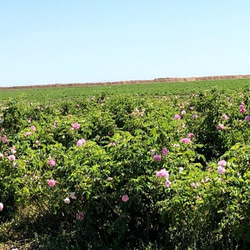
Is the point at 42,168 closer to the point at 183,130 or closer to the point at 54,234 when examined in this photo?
the point at 54,234

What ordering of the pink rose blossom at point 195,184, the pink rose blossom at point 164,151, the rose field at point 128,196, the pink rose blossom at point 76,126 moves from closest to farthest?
the rose field at point 128,196
the pink rose blossom at point 195,184
the pink rose blossom at point 164,151
the pink rose blossom at point 76,126

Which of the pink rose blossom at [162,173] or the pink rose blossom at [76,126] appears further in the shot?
the pink rose blossom at [76,126]

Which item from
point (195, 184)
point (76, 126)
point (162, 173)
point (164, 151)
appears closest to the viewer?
point (162, 173)

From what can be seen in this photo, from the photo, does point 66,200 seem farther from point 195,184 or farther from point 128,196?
point 195,184

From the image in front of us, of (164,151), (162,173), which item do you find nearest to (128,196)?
(162,173)

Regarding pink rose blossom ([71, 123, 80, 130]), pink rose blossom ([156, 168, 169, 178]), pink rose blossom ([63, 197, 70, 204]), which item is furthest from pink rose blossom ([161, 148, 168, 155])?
pink rose blossom ([71, 123, 80, 130])

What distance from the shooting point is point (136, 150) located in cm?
365

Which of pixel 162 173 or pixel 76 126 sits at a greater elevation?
pixel 76 126

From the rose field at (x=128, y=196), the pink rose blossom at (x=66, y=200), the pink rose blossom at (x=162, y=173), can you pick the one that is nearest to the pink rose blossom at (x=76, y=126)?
the rose field at (x=128, y=196)

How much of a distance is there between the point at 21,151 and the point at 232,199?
2741 mm

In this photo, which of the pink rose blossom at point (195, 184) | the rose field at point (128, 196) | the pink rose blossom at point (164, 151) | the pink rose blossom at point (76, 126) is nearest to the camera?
the rose field at point (128, 196)

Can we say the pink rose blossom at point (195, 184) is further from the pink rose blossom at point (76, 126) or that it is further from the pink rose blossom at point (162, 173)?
the pink rose blossom at point (76, 126)

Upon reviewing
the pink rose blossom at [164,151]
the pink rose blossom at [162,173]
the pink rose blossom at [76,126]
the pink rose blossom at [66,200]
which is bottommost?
the pink rose blossom at [66,200]

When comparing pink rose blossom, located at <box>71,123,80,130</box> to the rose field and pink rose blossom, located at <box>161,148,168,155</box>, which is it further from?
pink rose blossom, located at <box>161,148,168,155</box>
